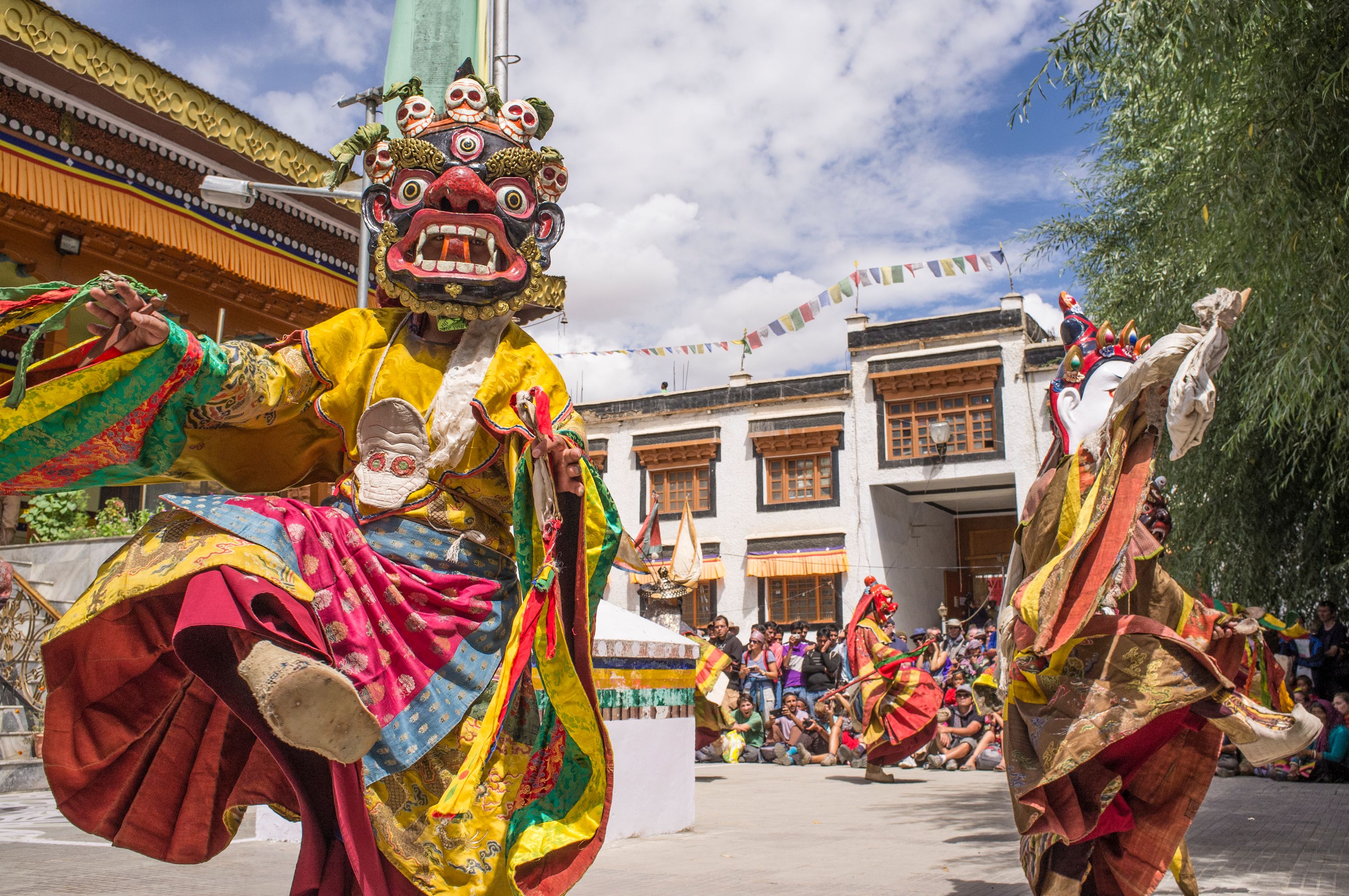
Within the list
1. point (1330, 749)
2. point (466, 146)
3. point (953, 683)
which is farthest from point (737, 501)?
point (466, 146)

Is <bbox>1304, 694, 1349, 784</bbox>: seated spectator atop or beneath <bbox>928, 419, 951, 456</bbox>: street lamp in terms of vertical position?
beneath

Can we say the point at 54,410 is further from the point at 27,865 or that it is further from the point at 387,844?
the point at 27,865

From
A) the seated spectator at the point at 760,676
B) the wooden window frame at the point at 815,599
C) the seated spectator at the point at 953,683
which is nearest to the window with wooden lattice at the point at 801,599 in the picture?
the wooden window frame at the point at 815,599

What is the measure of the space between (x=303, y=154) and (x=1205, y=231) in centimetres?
733

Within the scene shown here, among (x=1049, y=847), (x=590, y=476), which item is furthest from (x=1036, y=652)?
(x=590, y=476)

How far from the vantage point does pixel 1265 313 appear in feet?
22.8

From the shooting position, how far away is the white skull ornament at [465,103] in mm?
3783

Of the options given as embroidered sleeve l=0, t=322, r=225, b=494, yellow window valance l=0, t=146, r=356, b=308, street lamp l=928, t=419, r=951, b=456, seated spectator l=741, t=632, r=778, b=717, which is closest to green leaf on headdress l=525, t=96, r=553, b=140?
embroidered sleeve l=0, t=322, r=225, b=494

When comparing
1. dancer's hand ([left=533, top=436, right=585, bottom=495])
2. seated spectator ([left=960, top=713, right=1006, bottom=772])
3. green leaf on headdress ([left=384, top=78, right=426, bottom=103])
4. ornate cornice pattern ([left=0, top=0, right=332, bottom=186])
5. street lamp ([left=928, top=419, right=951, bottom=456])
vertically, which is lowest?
seated spectator ([left=960, top=713, right=1006, bottom=772])

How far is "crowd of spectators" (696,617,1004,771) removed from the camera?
13.0 m

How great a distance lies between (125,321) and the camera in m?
2.72

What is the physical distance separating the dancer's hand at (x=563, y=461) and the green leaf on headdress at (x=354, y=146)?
1.36 m

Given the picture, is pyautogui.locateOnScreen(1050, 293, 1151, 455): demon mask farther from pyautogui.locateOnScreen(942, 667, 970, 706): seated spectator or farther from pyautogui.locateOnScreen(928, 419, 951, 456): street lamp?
pyautogui.locateOnScreen(928, 419, 951, 456): street lamp

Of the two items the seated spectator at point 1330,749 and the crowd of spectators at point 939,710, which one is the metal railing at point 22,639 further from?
the seated spectator at point 1330,749
